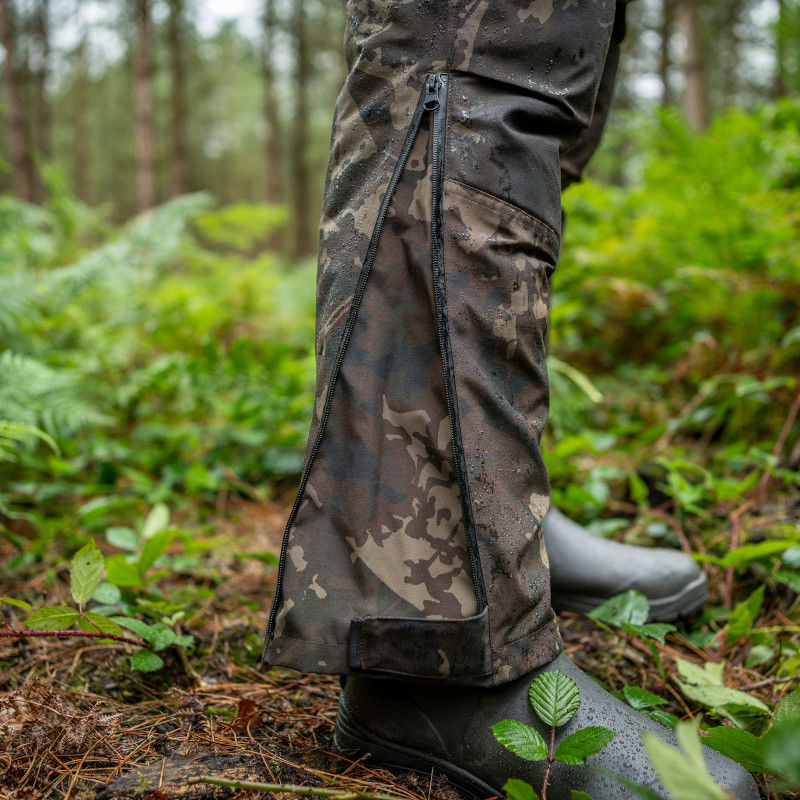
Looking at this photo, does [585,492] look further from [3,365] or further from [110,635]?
[3,365]

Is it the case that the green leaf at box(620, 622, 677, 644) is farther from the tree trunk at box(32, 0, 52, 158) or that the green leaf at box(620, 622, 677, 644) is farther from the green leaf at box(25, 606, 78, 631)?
the tree trunk at box(32, 0, 52, 158)

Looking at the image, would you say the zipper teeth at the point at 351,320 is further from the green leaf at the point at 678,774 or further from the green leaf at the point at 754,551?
the green leaf at the point at 754,551

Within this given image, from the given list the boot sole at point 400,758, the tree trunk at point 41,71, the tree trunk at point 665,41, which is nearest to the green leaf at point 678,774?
the boot sole at point 400,758

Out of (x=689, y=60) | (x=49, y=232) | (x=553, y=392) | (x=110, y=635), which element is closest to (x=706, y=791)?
(x=110, y=635)

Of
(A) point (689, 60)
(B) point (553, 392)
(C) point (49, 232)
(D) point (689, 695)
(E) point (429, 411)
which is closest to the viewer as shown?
(E) point (429, 411)

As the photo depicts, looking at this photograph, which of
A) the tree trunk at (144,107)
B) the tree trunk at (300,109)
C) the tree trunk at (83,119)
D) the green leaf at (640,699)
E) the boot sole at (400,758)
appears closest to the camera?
the boot sole at (400,758)

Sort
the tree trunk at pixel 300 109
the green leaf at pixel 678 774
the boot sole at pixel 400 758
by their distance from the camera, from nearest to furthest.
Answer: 1. the green leaf at pixel 678 774
2. the boot sole at pixel 400 758
3. the tree trunk at pixel 300 109

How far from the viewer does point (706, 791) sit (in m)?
0.53

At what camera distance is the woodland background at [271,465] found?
1062mm

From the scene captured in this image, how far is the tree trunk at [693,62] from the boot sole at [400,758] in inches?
272

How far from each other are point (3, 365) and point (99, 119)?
21.4 meters

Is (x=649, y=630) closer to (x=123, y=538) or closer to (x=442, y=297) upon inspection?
(x=442, y=297)

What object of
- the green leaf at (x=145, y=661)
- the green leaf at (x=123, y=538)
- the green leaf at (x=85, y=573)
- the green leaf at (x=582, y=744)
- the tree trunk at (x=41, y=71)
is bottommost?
the green leaf at (x=145, y=661)

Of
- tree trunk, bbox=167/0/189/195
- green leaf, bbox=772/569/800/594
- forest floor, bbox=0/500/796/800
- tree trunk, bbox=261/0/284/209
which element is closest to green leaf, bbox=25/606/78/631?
forest floor, bbox=0/500/796/800
